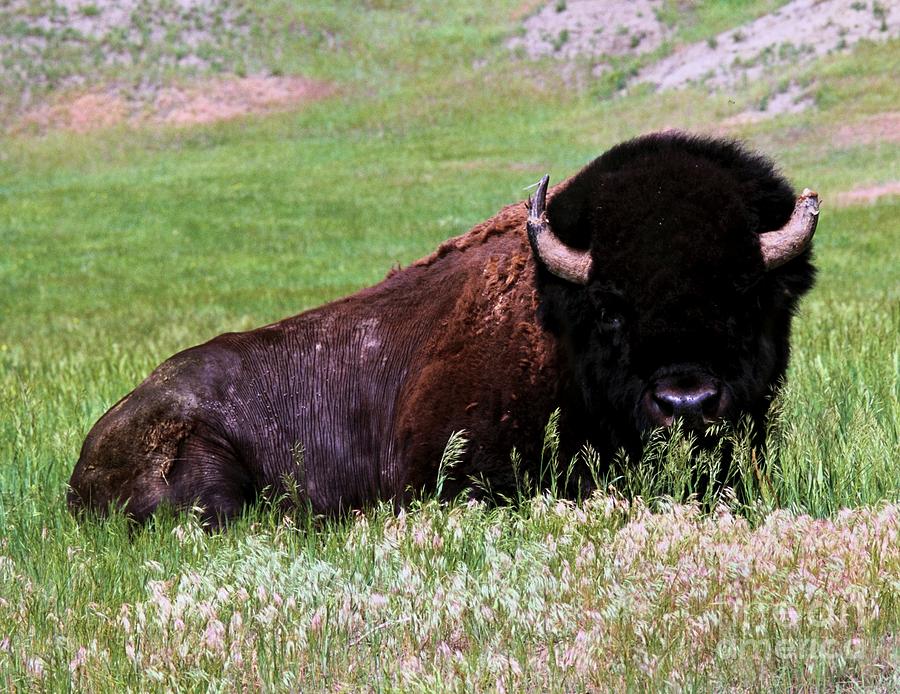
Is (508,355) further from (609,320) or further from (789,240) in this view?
(789,240)

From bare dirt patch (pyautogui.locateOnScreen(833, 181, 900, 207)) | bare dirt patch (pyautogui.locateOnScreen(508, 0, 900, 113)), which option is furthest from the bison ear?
bare dirt patch (pyautogui.locateOnScreen(508, 0, 900, 113))

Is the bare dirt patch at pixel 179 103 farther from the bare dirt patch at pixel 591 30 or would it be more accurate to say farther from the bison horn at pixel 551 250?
the bison horn at pixel 551 250

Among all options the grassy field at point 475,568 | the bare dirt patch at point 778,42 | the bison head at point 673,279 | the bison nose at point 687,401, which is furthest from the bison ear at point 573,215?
the bare dirt patch at point 778,42

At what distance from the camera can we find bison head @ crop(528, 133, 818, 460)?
5.19 m

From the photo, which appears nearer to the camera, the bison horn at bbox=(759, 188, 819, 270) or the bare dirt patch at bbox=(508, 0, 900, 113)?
the bison horn at bbox=(759, 188, 819, 270)

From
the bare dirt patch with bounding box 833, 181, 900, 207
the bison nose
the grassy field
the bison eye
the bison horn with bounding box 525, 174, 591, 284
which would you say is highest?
the bison horn with bounding box 525, 174, 591, 284

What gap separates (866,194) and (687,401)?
26.3 m

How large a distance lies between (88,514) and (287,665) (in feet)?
9.08

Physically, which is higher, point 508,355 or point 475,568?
point 508,355

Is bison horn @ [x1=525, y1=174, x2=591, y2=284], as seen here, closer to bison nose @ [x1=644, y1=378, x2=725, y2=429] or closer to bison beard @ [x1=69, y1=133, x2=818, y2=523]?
bison beard @ [x1=69, y1=133, x2=818, y2=523]

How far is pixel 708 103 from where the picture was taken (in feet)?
152

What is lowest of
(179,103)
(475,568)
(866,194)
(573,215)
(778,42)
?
(866,194)

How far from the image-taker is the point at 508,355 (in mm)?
6090

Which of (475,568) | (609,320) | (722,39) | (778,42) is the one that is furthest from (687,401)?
(722,39)
